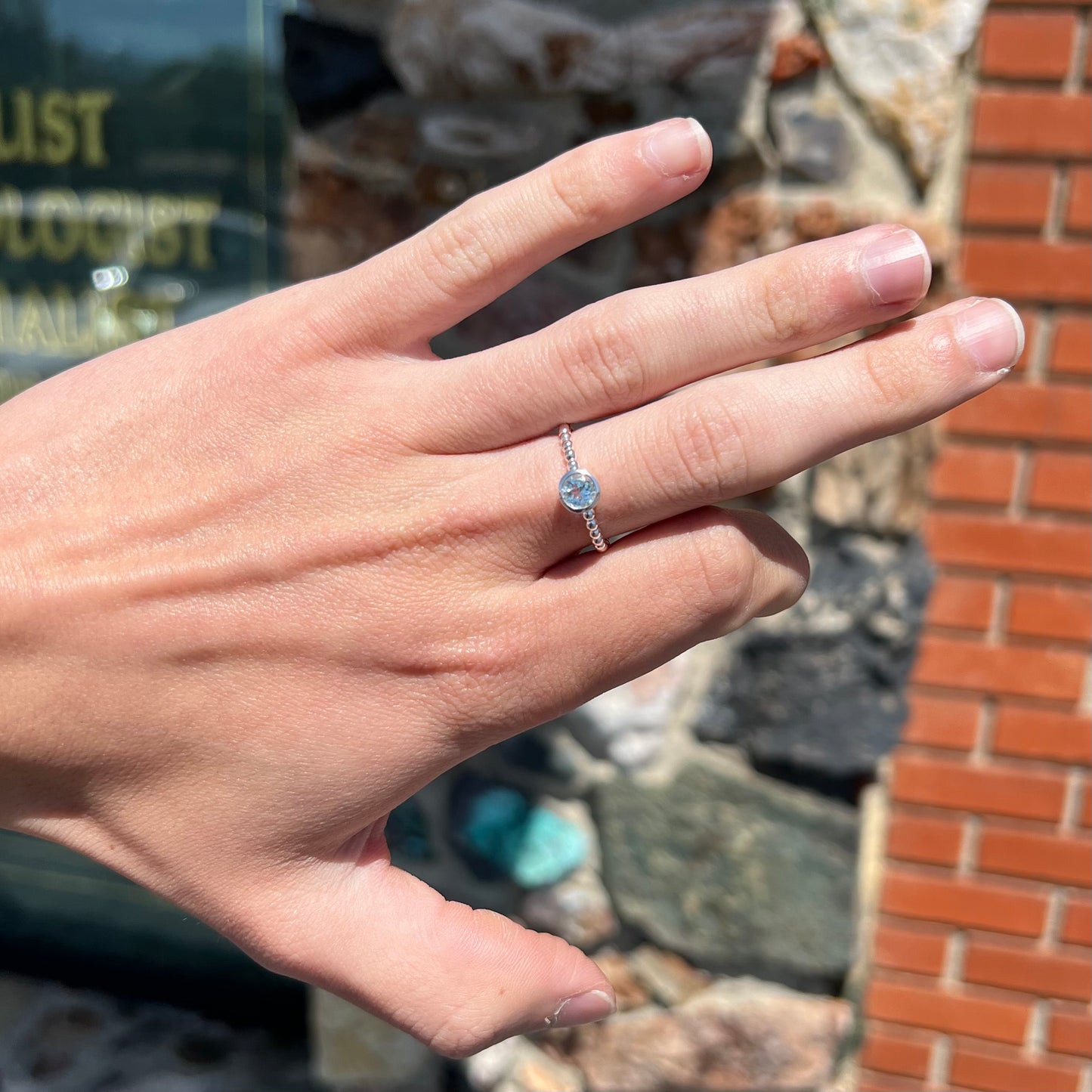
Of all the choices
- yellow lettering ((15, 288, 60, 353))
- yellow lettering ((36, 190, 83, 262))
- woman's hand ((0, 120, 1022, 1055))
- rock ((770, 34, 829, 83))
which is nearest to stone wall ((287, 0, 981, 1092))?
rock ((770, 34, 829, 83))

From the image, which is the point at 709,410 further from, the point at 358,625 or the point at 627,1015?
the point at 627,1015

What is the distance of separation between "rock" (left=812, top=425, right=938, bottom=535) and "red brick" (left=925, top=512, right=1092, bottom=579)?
6cm

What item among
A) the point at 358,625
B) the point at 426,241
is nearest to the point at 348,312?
the point at 426,241

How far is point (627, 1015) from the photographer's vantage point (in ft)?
6.50

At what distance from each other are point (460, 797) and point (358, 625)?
114 cm

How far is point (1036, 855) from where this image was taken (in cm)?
178

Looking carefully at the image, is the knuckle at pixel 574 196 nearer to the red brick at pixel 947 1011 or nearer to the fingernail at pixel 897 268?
the fingernail at pixel 897 268

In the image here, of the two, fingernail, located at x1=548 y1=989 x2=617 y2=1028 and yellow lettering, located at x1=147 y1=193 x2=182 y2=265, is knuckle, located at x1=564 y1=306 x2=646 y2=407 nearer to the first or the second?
fingernail, located at x1=548 y1=989 x2=617 y2=1028

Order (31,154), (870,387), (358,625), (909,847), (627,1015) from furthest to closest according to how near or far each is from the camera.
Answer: (31,154) < (627,1015) < (909,847) < (358,625) < (870,387)

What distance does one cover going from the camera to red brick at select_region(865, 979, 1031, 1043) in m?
1.84

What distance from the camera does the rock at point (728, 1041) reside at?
1901 millimetres

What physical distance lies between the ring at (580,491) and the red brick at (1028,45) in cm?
113

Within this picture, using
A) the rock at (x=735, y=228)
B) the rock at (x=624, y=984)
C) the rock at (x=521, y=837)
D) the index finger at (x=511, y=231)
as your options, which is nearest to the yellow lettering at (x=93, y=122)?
the rock at (x=735, y=228)

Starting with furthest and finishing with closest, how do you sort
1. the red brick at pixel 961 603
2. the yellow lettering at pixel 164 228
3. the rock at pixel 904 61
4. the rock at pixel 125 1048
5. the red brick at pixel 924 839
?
the rock at pixel 125 1048 → the yellow lettering at pixel 164 228 → the red brick at pixel 924 839 → the red brick at pixel 961 603 → the rock at pixel 904 61
